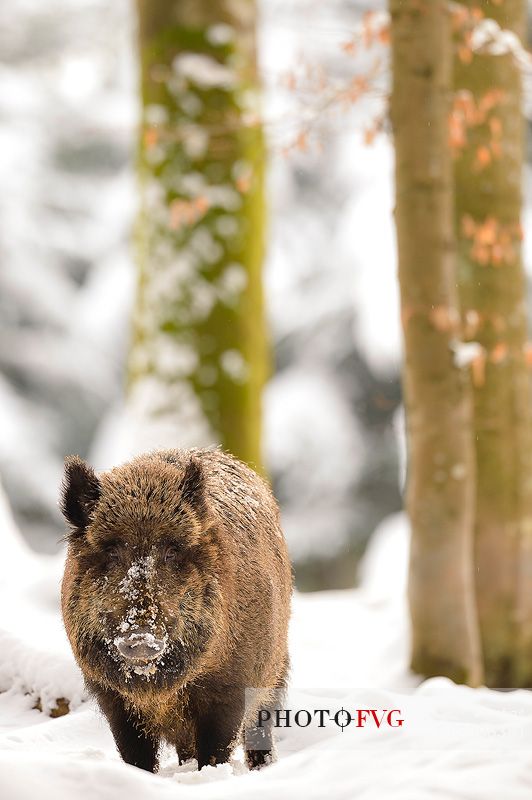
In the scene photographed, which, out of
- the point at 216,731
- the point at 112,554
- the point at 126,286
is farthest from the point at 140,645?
the point at 126,286

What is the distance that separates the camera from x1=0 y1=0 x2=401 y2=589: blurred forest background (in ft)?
41.6

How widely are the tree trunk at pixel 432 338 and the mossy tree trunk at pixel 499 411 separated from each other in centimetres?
94

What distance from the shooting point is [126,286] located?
13758mm

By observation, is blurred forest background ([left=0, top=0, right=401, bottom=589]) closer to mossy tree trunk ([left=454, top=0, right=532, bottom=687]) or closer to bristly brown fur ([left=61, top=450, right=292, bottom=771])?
mossy tree trunk ([left=454, top=0, right=532, bottom=687])

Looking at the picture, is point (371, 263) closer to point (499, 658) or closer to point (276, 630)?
point (499, 658)

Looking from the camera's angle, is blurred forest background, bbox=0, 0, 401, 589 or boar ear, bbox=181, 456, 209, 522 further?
blurred forest background, bbox=0, 0, 401, 589

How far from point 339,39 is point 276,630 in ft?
35.9

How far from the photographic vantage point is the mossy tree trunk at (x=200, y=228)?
22.1 feet

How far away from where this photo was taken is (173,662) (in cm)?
317

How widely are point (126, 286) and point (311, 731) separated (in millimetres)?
10288

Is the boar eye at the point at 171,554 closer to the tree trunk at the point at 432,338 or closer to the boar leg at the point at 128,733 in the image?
the boar leg at the point at 128,733

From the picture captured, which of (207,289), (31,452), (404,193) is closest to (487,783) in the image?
(404,193)

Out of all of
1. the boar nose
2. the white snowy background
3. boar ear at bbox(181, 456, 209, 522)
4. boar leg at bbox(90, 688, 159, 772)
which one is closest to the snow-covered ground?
boar leg at bbox(90, 688, 159, 772)

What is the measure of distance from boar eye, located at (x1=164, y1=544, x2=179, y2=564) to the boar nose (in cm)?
30
